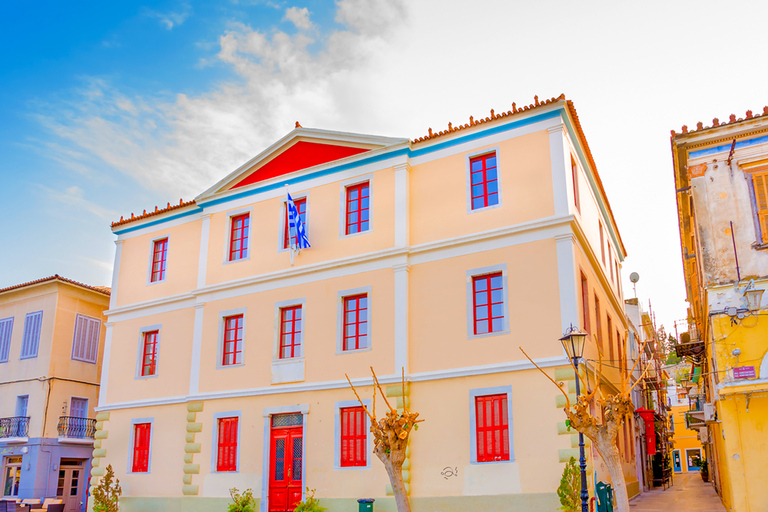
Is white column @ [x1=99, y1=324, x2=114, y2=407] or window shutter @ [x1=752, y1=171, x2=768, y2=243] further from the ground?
window shutter @ [x1=752, y1=171, x2=768, y2=243]

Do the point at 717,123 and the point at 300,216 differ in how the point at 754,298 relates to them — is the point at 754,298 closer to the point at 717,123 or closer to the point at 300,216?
the point at 717,123

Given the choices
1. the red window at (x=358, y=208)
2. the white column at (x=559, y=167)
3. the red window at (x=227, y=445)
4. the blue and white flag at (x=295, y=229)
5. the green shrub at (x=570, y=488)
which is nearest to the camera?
the green shrub at (x=570, y=488)

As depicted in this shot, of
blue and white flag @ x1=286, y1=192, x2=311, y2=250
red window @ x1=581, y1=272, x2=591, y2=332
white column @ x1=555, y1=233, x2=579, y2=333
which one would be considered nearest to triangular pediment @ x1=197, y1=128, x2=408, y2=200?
blue and white flag @ x1=286, y1=192, x2=311, y2=250

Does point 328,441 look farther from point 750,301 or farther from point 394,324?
point 750,301

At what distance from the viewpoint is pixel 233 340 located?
2247 cm

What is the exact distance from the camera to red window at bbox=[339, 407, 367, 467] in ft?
Answer: 62.2

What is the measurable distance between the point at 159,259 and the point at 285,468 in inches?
397

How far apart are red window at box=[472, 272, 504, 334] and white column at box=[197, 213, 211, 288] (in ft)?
33.4

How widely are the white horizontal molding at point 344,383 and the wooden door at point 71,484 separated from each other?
18.2 feet

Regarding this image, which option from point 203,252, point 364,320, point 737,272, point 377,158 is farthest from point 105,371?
point 737,272

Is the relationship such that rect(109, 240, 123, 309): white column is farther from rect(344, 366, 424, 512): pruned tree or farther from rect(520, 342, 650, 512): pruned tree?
rect(520, 342, 650, 512): pruned tree

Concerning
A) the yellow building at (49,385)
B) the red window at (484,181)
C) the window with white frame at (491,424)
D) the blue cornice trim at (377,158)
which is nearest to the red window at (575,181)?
the blue cornice trim at (377,158)

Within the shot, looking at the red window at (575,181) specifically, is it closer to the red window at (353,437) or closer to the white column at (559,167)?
the white column at (559,167)

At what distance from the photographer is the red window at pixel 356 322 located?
2008 cm
